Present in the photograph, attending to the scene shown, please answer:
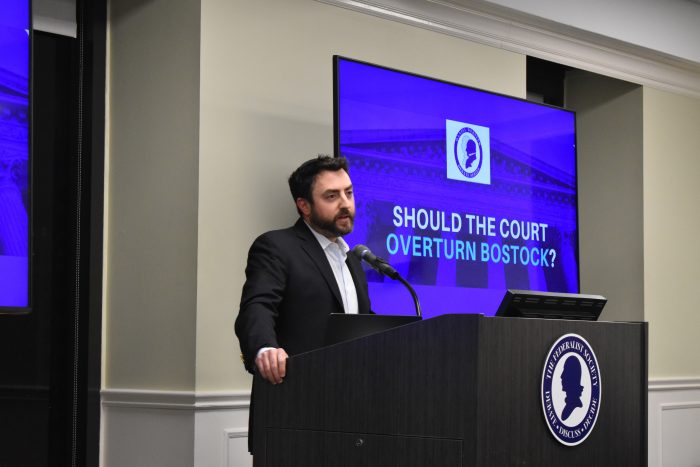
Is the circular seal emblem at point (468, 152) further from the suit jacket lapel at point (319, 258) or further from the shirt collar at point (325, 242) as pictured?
the suit jacket lapel at point (319, 258)

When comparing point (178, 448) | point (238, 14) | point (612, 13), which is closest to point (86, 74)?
point (238, 14)

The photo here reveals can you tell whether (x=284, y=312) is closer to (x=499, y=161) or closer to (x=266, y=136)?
(x=266, y=136)

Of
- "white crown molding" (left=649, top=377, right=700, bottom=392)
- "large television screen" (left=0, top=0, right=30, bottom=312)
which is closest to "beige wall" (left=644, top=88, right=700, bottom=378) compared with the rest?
"white crown molding" (left=649, top=377, right=700, bottom=392)

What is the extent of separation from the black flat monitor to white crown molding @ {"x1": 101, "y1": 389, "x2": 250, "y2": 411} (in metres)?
1.71

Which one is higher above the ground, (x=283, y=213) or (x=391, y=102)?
(x=391, y=102)

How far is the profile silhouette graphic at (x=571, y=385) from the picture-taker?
2420mm

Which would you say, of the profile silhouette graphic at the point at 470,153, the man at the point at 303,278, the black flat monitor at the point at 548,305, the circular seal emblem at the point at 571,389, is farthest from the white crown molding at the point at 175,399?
the circular seal emblem at the point at 571,389

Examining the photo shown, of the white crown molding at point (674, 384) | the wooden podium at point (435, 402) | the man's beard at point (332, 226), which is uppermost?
the man's beard at point (332, 226)

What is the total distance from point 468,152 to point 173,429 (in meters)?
1.84

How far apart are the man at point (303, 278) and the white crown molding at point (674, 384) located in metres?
3.14

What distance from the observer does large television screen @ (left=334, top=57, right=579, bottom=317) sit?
4184 millimetres

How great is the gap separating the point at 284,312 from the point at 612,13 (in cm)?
346

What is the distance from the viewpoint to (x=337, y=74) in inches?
155

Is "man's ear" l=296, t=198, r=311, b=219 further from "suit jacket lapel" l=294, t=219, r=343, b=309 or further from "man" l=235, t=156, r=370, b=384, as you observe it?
"suit jacket lapel" l=294, t=219, r=343, b=309
